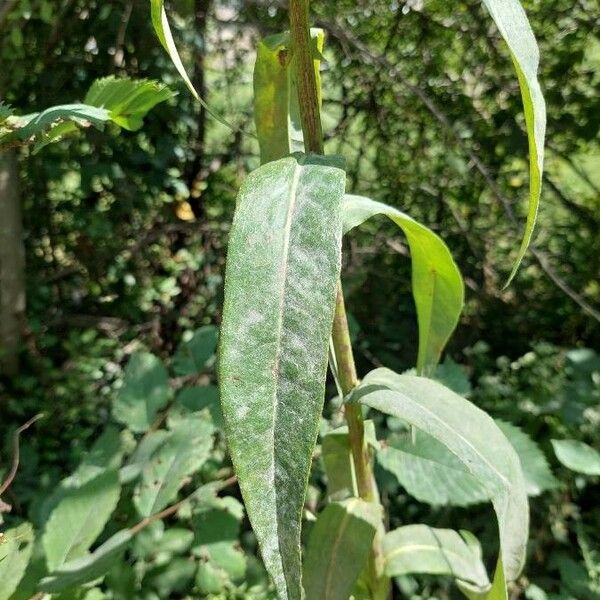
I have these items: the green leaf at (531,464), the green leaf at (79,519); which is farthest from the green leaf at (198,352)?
the green leaf at (531,464)

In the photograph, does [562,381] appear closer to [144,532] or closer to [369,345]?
[369,345]

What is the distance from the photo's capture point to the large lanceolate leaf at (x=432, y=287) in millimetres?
612

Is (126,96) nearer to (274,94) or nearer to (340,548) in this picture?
(274,94)

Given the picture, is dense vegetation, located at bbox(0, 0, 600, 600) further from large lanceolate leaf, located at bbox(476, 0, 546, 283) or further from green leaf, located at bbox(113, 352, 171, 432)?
large lanceolate leaf, located at bbox(476, 0, 546, 283)

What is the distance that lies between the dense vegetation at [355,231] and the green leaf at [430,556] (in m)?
0.56

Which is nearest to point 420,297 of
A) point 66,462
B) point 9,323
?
point 66,462

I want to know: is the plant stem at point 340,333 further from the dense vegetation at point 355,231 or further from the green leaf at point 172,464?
the dense vegetation at point 355,231

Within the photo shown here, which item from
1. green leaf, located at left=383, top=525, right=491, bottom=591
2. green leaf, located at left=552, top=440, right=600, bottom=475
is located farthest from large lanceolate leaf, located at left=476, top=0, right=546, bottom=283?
green leaf, located at left=552, top=440, right=600, bottom=475

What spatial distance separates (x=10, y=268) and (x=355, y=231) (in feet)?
2.91

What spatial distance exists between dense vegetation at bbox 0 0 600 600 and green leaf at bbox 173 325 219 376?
0.37 ft

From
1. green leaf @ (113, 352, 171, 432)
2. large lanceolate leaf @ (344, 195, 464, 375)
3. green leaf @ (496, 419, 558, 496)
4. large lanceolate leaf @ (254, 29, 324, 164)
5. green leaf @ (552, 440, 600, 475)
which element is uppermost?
large lanceolate leaf @ (254, 29, 324, 164)

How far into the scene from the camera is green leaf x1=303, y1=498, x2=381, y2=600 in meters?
0.64

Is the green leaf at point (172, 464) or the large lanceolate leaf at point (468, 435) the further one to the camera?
the green leaf at point (172, 464)

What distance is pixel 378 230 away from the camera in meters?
1.86
